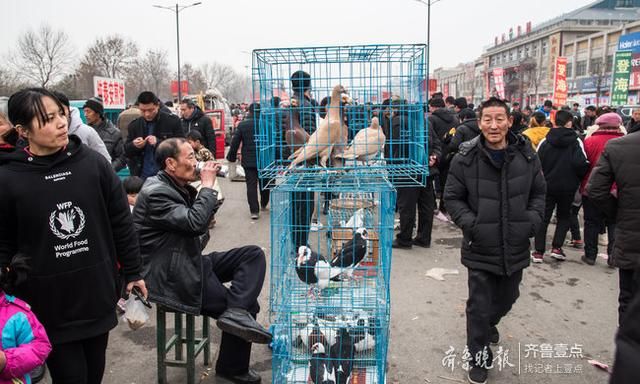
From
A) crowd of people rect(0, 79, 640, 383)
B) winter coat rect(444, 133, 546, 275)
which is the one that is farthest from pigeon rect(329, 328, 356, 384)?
winter coat rect(444, 133, 546, 275)

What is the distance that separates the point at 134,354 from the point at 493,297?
105 inches

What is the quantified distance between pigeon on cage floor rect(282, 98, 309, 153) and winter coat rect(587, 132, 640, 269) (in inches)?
83.5

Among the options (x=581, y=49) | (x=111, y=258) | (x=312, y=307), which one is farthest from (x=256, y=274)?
(x=581, y=49)

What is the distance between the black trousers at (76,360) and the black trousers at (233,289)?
712mm

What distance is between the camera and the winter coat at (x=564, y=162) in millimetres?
5434

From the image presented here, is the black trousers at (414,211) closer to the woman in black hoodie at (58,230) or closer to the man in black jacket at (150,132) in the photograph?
the man in black jacket at (150,132)

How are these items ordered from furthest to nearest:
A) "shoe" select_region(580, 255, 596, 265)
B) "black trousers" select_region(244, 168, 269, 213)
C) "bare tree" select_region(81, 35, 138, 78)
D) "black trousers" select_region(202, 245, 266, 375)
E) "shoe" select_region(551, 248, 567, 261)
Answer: "bare tree" select_region(81, 35, 138, 78) < "black trousers" select_region(244, 168, 269, 213) < "shoe" select_region(551, 248, 567, 261) < "shoe" select_region(580, 255, 596, 265) < "black trousers" select_region(202, 245, 266, 375)

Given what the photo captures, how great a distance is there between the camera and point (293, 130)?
325 cm

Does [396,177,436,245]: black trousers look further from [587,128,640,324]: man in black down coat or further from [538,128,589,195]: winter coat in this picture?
[587,128,640,324]: man in black down coat

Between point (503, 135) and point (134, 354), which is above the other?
point (503, 135)

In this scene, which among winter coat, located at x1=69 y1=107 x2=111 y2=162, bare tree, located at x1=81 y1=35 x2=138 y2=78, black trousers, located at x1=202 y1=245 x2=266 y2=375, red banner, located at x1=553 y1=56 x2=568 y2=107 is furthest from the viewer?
bare tree, located at x1=81 y1=35 x2=138 y2=78

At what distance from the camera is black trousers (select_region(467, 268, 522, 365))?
3.10 metres

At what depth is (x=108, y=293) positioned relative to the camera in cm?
217

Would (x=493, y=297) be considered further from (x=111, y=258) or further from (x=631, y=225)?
(x=111, y=258)
